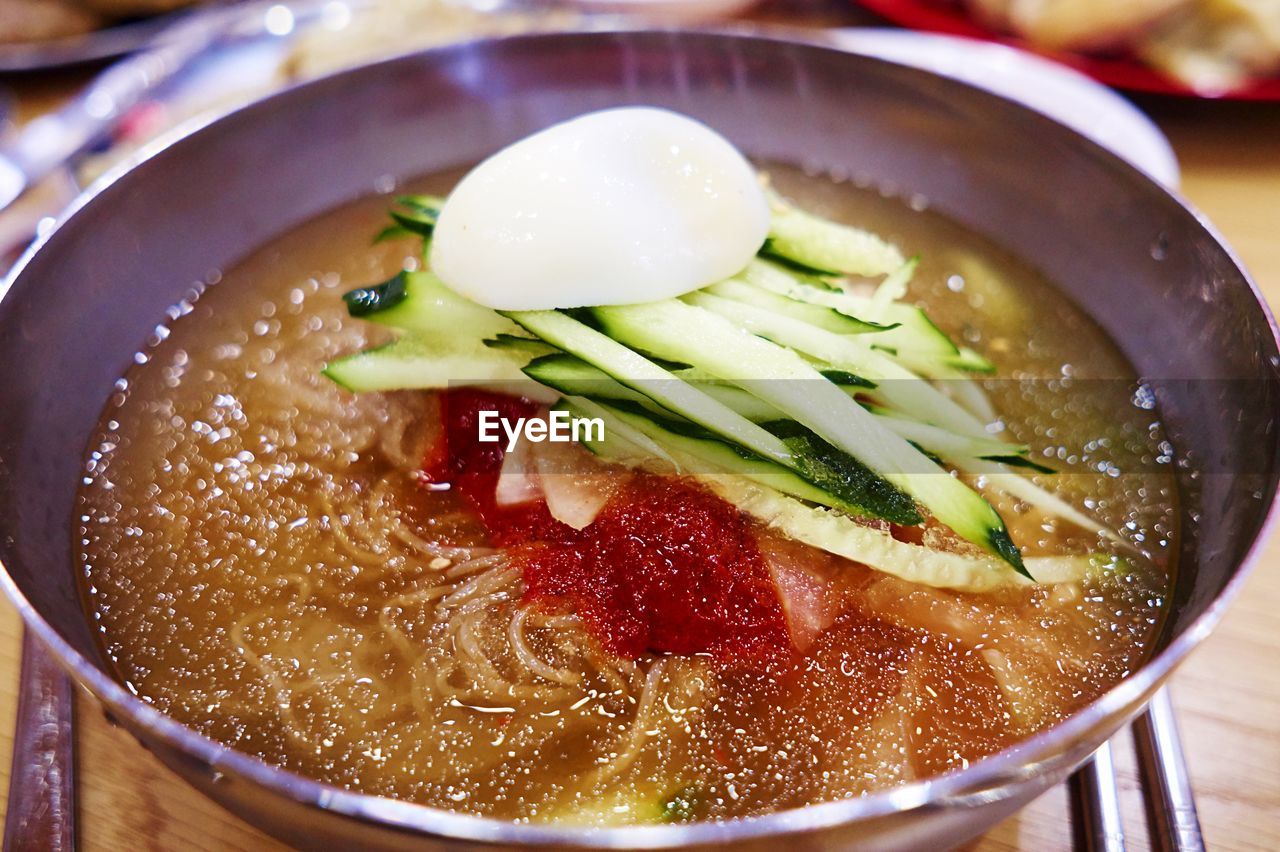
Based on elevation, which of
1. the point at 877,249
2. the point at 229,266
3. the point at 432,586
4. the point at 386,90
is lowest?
the point at 432,586

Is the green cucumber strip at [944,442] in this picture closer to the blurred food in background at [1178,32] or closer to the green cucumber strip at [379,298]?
the green cucumber strip at [379,298]

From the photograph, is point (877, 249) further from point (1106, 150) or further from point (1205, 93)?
point (1205, 93)

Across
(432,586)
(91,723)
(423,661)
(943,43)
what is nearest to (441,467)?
(432,586)

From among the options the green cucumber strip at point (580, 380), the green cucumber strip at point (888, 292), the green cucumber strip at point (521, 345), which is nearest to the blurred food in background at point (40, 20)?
the green cucumber strip at point (521, 345)

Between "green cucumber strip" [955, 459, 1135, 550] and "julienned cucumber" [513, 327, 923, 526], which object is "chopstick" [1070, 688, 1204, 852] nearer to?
"green cucumber strip" [955, 459, 1135, 550]

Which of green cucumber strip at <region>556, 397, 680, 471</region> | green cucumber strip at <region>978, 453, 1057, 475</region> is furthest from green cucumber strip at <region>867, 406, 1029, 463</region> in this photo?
green cucumber strip at <region>556, 397, 680, 471</region>

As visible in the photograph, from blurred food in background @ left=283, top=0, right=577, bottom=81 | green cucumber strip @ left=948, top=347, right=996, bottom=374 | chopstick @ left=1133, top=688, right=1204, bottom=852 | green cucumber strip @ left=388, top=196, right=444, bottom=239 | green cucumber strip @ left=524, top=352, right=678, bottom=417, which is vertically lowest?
chopstick @ left=1133, top=688, right=1204, bottom=852

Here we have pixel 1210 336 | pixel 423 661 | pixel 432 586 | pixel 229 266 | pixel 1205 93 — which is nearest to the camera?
pixel 423 661
